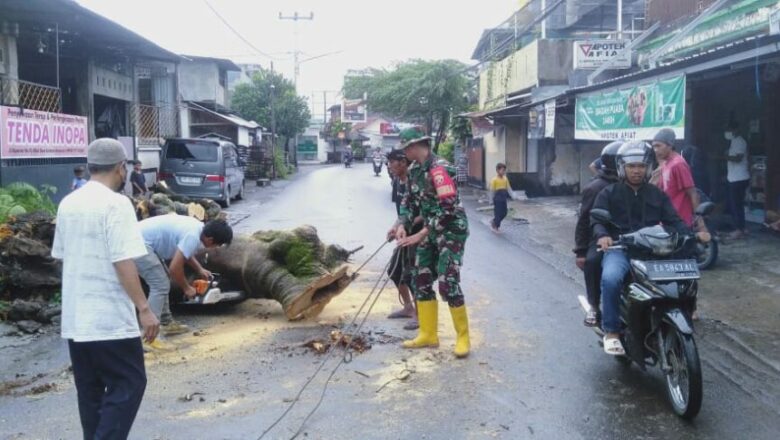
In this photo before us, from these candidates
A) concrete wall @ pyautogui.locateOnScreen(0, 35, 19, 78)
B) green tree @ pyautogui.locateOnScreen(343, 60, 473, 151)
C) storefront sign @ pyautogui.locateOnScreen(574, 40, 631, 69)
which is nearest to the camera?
concrete wall @ pyautogui.locateOnScreen(0, 35, 19, 78)

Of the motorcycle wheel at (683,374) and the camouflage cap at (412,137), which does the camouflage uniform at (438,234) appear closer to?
the camouflage cap at (412,137)

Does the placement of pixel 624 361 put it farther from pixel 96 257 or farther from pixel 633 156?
pixel 96 257

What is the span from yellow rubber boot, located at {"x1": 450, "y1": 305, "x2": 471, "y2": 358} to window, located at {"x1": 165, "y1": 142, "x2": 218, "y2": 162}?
1640cm

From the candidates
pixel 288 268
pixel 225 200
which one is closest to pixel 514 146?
pixel 225 200

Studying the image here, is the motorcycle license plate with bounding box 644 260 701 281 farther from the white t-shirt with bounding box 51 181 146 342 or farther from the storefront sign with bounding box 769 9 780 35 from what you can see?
Result: the storefront sign with bounding box 769 9 780 35

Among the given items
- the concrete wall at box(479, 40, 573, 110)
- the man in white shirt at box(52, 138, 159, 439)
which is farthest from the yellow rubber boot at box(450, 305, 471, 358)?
the concrete wall at box(479, 40, 573, 110)

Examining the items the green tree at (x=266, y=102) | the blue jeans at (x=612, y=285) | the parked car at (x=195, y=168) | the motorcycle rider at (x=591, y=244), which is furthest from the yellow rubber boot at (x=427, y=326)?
the green tree at (x=266, y=102)

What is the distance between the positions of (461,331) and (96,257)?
126 inches

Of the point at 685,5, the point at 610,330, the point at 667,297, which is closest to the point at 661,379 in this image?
the point at 610,330

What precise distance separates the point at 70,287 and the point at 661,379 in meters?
3.91

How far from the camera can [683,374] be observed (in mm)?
4543

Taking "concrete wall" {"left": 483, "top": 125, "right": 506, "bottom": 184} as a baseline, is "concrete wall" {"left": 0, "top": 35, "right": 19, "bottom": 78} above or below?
above

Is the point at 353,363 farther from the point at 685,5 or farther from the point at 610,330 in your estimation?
the point at 685,5

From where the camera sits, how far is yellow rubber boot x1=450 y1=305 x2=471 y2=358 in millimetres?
5902
